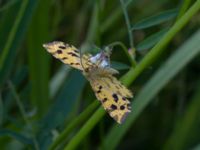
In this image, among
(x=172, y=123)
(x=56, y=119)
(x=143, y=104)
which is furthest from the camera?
(x=172, y=123)

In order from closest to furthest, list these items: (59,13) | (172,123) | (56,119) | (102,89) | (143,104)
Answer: (102,89) < (56,119) < (143,104) < (59,13) < (172,123)

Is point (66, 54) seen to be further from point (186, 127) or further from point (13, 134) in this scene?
point (186, 127)

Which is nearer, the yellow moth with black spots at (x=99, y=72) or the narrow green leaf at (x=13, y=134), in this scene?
the yellow moth with black spots at (x=99, y=72)

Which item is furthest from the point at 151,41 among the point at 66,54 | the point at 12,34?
the point at 12,34

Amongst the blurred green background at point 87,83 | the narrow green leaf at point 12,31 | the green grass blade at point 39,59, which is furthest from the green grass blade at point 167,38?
the green grass blade at point 39,59

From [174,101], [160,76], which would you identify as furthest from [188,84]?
[160,76]

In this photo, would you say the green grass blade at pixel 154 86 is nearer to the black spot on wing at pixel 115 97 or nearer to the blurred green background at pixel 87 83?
the blurred green background at pixel 87 83

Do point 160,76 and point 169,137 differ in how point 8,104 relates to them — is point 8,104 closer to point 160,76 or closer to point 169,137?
point 160,76
